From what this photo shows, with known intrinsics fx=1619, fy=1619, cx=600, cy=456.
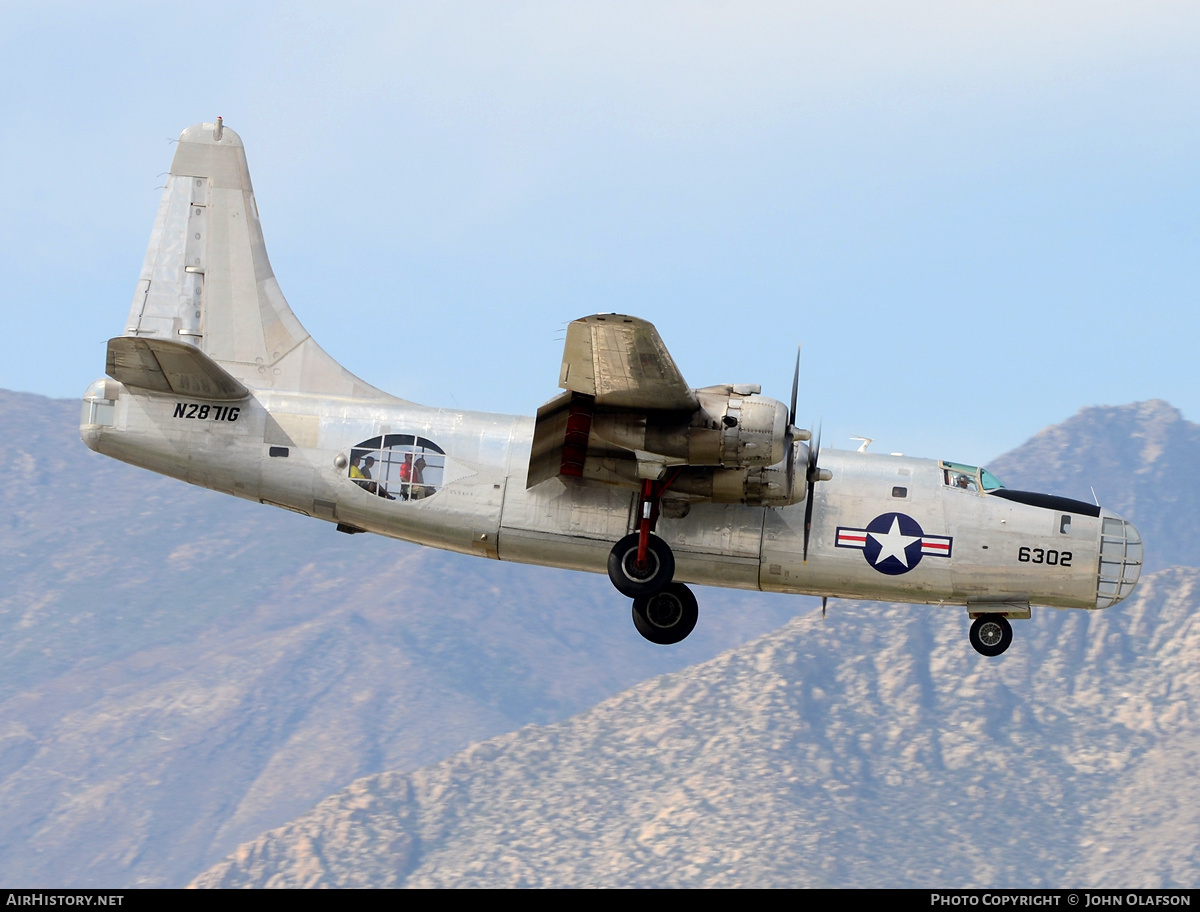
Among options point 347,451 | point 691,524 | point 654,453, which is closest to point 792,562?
point 691,524

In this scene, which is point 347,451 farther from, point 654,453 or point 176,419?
point 654,453

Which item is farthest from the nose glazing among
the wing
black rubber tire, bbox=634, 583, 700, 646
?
the wing

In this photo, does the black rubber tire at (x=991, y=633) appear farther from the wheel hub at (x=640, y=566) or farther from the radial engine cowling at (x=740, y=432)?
the wheel hub at (x=640, y=566)

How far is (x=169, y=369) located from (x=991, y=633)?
15916mm

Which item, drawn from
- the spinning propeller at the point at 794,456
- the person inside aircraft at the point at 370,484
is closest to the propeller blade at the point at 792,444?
the spinning propeller at the point at 794,456

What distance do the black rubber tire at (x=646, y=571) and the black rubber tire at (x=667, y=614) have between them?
135 cm

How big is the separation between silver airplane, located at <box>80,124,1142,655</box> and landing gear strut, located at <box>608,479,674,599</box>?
0.04m

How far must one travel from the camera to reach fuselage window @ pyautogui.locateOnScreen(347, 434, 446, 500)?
98.0ft

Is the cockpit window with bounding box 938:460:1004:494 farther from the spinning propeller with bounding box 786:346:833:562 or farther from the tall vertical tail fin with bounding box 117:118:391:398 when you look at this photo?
the tall vertical tail fin with bounding box 117:118:391:398

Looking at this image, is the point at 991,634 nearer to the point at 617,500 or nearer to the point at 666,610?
the point at 666,610

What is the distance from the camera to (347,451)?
98.4ft
